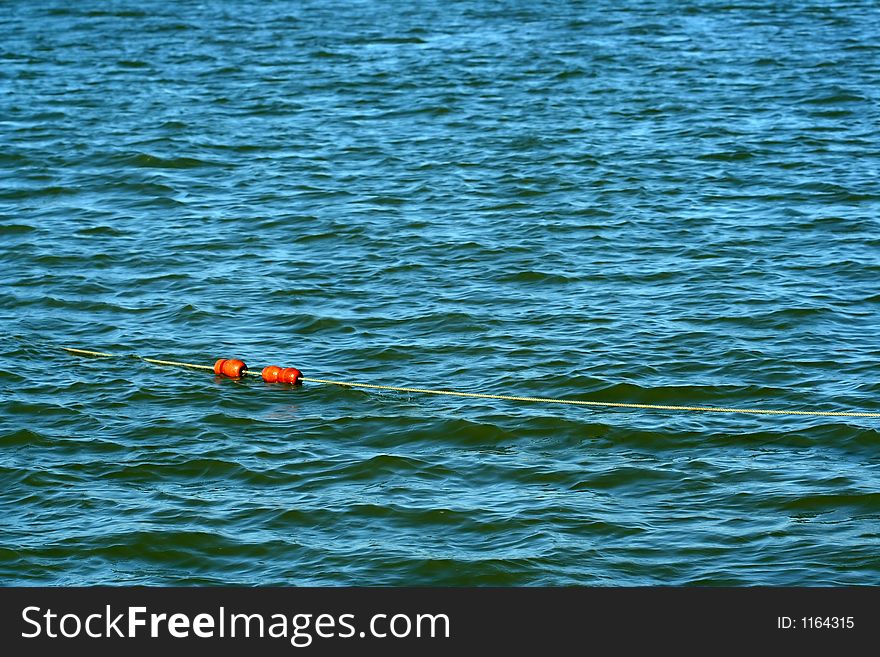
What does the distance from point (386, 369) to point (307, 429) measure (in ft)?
5.79

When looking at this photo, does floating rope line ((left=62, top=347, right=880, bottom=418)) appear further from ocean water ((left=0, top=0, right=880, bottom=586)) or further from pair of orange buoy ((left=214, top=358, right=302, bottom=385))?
ocean water ((left=0, top=0, right=880, bottom=586))

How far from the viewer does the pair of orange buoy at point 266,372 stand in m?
14.6

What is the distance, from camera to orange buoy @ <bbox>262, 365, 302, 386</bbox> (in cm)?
1459

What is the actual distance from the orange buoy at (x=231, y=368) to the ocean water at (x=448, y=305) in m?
0.23

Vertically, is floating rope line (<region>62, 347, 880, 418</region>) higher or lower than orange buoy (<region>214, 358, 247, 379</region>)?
lower

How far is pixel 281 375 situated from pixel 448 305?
3.08 m

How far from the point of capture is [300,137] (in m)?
24.4

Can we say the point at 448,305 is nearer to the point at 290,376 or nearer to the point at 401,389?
the point at 401,389

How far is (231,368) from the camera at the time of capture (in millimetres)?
14703

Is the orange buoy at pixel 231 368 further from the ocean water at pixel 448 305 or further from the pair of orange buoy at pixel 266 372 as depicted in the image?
the ocean water at pixel 448 305

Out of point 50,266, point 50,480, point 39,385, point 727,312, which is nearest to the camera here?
point 50,480

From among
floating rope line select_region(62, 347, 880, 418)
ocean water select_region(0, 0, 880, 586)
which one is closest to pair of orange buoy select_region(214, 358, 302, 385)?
floating rope line select_region(62, 347, 880, 418)
